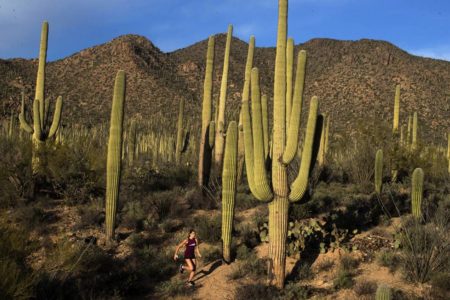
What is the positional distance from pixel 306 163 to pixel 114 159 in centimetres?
504

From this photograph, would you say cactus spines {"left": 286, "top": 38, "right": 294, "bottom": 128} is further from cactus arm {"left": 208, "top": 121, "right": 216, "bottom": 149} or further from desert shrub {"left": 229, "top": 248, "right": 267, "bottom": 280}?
cactus arm {"left": 208, "top": 121, "right": 216, "bottom": 149}

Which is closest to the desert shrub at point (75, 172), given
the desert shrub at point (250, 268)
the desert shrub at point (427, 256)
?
the desert shrub at point (250, 268)

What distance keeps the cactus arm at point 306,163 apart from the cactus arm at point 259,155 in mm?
481

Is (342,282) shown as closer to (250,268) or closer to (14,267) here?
(250,268)

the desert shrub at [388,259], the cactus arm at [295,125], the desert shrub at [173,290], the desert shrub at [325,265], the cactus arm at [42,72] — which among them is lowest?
the desert shrub at [173,290]

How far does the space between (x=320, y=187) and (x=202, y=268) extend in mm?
8533

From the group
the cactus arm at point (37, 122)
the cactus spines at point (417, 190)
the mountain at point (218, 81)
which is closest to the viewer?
the cactus spines at point (417, 190)

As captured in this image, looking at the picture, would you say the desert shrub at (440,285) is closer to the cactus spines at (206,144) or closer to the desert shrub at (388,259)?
the desert shrub at (388,259)

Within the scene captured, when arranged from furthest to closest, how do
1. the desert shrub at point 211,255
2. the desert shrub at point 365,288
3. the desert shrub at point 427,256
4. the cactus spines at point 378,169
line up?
the cactus spines at point 378,169, the desert shrub at point 211,255, the desert shrub at point 427,256, the desert shrub at point 365,288

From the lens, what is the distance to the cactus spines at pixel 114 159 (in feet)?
36.6

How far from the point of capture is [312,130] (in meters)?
8.97

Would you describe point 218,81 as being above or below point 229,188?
above

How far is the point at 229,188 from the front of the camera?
10.2 metres

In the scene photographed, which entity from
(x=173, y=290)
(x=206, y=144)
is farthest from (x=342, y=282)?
(x=206, y=144)
